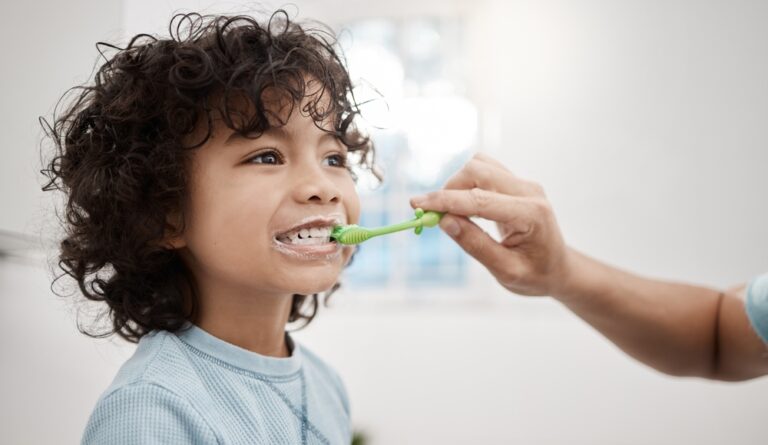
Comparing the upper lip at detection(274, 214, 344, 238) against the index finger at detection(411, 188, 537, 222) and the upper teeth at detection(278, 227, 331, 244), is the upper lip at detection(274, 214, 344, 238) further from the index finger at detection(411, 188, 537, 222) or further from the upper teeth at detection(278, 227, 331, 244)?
the index finger at detection(411, 188, 537, 222)

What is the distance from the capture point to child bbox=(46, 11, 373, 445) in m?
0.67

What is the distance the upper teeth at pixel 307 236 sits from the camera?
0.69m

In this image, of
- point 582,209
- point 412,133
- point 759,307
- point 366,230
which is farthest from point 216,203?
point 412,133

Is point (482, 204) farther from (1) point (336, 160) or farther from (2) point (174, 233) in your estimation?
(2) point (174, 233)

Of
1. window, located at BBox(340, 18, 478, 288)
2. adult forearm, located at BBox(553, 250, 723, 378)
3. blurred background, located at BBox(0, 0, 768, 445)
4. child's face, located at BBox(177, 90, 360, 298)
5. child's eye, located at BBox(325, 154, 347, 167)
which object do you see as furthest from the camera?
window, located at BBox(340, 18, 478, 288)

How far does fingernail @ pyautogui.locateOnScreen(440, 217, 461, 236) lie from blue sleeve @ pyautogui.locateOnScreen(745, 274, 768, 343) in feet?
1.12

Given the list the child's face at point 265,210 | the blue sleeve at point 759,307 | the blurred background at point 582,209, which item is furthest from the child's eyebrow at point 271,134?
the blurred background at point 582,209

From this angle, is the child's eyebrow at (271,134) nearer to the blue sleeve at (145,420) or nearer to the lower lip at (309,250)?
the lower lip at (309,250)

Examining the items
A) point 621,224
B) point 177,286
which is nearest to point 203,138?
point 177,286

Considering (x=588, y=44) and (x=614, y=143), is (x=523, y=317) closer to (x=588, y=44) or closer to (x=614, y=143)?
(x=614, y=143)

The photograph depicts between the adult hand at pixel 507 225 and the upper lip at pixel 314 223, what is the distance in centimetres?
13

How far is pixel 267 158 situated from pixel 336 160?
114mm

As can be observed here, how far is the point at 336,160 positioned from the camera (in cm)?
79

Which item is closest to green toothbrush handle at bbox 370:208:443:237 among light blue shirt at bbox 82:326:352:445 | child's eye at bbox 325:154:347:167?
child's eye at bbox 325:154:347:167
